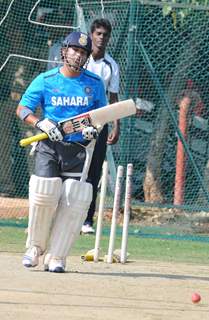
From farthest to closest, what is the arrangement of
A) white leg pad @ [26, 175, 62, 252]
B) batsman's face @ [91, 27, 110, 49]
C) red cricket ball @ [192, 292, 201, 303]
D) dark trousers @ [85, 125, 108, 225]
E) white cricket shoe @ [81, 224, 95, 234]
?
white cricket shoe @ [81, 224, 95, 234], batsman's face @ [91, 27, 110, 49], dark trousers @ [85, 125, 108, 225], white leg pad @ [26, 175, 62, 252], red cricket ball @ [192, 292, 201, 303]

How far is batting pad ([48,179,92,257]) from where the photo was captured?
9.56 metres

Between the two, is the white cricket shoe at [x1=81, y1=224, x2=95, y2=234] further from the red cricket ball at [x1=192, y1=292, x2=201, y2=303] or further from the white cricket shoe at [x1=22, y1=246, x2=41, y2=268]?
the red cricket ball at [x1=192, y1=292, x2=201, y2=303]

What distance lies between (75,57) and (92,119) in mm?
557

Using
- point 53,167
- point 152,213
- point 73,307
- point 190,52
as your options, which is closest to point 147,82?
point 190,52

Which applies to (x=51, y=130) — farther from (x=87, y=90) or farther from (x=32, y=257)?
(x=32, y=257)

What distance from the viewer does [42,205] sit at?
9.49 m

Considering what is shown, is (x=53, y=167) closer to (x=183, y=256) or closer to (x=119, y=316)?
(x=119, y=316)

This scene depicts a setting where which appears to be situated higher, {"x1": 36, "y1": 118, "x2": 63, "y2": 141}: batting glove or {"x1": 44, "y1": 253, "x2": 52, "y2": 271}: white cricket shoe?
{"x1": 36, "y1": 118, "x2": 63, "y2": 141}: batting glove

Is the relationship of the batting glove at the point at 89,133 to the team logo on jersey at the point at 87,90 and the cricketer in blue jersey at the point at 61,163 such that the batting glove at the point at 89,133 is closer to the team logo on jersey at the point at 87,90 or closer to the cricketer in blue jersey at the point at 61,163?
the cricketer in blue jersey at the point at 61,163

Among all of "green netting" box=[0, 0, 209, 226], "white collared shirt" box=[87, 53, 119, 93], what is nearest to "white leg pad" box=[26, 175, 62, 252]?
"white collared shirt" box=[87, 53, 119, 93]

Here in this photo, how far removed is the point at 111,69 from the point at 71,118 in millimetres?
3524

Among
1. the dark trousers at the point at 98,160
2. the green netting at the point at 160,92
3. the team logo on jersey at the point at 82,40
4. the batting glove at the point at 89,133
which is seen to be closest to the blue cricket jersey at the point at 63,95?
the batting glove at the point at 89,133

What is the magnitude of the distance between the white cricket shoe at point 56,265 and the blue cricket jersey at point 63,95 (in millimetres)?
1022

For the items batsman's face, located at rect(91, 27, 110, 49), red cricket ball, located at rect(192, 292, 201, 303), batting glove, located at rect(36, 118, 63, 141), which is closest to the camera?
red cricket ball, located at rect(192, 292, 201, 303)
